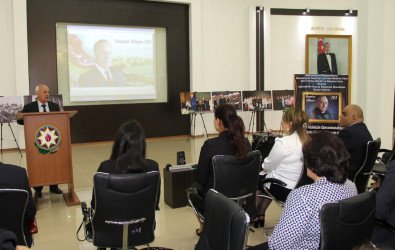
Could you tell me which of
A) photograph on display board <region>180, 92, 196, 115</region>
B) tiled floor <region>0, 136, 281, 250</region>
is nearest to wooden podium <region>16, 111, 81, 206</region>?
tiled floor <region>0, 136, 281, 250</region>

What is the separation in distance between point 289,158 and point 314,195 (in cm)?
153

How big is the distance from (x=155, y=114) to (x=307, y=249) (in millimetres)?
8508

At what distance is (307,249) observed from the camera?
196cm

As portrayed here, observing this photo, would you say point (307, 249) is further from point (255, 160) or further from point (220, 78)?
point (220, 78)

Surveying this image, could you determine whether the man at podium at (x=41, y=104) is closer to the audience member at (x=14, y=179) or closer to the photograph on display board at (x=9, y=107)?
the photograph on display board at (x=9, y=107)

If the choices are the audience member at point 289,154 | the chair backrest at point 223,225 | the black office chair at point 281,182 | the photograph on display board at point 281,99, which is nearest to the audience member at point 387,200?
the black office chair at point 281,182

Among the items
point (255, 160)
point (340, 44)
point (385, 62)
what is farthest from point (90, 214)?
point (340, 44)

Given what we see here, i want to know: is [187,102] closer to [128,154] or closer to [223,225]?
[128,154]

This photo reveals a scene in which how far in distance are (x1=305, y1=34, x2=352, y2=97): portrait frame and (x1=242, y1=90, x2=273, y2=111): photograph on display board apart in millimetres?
2391

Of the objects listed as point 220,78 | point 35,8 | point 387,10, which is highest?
point 35,8

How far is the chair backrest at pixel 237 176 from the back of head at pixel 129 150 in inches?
25.0

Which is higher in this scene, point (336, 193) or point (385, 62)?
point (385, 62)

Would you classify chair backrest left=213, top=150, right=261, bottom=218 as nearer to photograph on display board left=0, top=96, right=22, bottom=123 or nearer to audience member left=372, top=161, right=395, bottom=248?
audience member left=372, top=161, right=395, bottom=248

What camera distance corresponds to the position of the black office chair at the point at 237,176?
10.00ft
